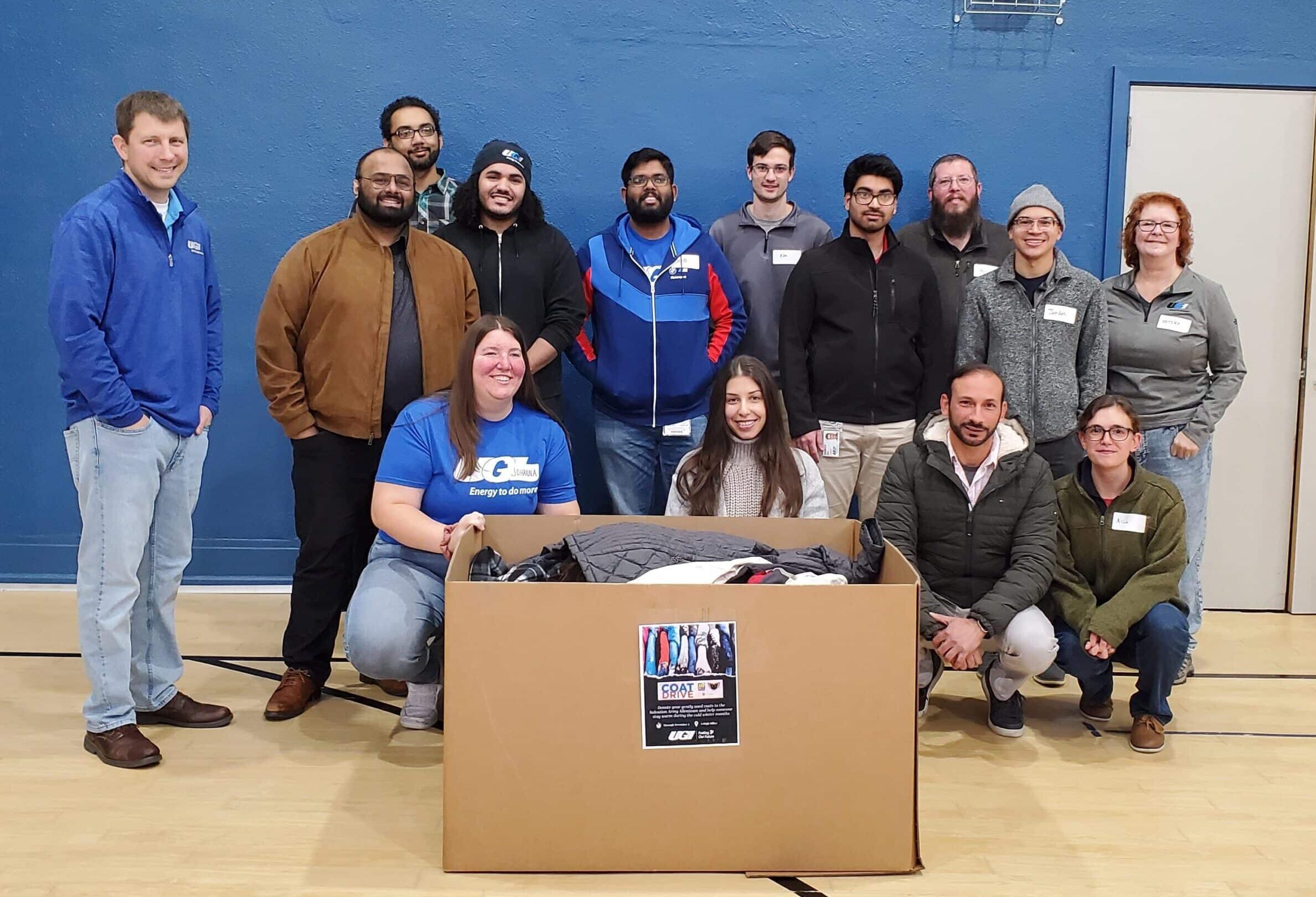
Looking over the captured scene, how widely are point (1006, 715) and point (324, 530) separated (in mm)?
2012

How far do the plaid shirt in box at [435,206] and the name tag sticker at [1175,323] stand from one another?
8.02 feet

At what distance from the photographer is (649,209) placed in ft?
12.4

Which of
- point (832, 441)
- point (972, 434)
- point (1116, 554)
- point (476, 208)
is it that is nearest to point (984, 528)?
point (972, 434)

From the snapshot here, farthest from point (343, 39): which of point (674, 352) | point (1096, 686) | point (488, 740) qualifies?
point (1096, 686)

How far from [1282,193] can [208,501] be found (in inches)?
176

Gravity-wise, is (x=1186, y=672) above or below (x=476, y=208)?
below

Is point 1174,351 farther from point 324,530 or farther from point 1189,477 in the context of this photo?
point 324,530

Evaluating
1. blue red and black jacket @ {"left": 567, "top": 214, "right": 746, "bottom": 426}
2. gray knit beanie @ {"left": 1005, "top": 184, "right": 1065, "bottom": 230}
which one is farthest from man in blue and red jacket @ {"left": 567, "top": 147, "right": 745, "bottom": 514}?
gray knit beanie @ {"left": 1005, "top": 184, "right": 1065, "bottom": 230}

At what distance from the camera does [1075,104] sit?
4414 millimetres

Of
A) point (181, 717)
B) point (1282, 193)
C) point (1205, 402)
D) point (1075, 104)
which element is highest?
point (1075, 104)

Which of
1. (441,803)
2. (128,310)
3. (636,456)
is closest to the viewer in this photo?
(441,803)

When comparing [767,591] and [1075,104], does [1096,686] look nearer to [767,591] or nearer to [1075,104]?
[767,591]

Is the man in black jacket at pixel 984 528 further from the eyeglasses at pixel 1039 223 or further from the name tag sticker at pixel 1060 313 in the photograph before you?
the eyeglasses at pixel 1039 223

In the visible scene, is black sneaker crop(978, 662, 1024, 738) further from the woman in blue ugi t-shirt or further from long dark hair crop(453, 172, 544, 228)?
long dark hair crop(453, 172, 544, 228)
